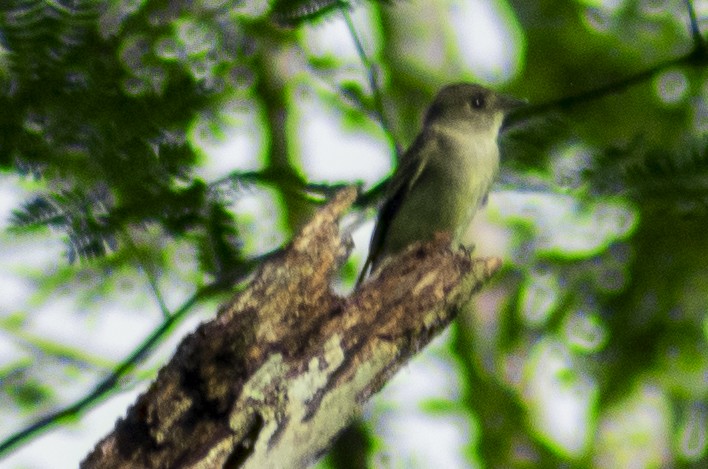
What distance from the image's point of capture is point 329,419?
3.11 meters

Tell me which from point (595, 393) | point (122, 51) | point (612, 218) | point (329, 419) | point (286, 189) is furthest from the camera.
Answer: point (595, 393)

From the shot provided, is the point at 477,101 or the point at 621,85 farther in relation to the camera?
the point at 477,101

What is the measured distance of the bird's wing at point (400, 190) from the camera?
5679 millimetres

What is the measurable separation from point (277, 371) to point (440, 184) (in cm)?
280

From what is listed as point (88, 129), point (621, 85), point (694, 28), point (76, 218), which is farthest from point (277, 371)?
point (694, 28)

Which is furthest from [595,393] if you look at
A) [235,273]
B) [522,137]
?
[235,273]

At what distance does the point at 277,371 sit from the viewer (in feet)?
10.3

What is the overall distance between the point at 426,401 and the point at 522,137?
3776mm

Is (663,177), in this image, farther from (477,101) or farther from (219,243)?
(477,101)

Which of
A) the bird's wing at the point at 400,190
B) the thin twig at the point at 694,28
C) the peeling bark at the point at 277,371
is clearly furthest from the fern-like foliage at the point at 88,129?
the thin twig at the point at 694,28

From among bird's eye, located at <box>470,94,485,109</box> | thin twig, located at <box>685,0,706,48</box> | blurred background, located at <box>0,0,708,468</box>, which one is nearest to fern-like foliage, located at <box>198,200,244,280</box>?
A: blurred background, located at <box>0,0,708,468</box>

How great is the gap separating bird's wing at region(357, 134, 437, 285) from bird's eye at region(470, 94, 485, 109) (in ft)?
1.46

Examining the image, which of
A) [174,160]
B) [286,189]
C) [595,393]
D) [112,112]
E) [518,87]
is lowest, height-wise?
[595,393]

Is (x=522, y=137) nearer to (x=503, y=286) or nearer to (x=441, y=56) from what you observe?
(x=503, y=286)
